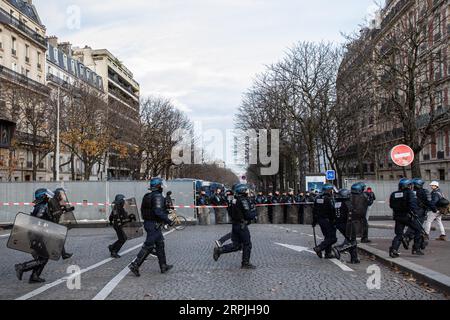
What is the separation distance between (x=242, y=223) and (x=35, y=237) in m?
3.70

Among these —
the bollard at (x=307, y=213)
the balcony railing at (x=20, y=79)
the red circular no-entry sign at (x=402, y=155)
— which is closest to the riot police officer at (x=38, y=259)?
the red circular no-entry sign at (x=402, y=155)

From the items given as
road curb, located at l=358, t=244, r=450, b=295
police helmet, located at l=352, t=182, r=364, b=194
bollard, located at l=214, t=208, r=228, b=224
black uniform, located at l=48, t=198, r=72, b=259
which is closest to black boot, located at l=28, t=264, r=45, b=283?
black uniform, located at l=48, t=198, r=72, b=259

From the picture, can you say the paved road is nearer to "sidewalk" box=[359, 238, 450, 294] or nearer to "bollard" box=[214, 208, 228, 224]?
"sidewalk" box=[359, 238, 450, 294]

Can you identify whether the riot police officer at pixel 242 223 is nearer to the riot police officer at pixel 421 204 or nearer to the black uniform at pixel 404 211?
the black uniform at pixel 404 211

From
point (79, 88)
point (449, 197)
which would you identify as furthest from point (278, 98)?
point (79, 88)

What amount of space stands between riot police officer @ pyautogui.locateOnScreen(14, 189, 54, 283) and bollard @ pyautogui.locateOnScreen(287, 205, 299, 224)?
56.4ft

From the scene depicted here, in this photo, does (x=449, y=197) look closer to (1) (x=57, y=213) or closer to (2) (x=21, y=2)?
(1) (x=57, y=213)

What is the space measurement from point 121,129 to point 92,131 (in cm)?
372

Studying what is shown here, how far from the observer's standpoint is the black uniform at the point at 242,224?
10070 millimetres

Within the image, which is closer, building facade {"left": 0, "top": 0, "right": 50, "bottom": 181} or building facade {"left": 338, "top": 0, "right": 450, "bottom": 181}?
building facade {"left": 338, "top": 0, "right": 450, "bottom": 181}

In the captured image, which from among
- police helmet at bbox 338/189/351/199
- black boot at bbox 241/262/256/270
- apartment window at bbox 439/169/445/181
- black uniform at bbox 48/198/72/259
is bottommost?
black boot at bbox 241/262/256/270

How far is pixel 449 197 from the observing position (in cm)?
2858

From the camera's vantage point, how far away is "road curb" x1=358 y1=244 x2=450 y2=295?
7.73m

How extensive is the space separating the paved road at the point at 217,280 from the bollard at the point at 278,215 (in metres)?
13.0
